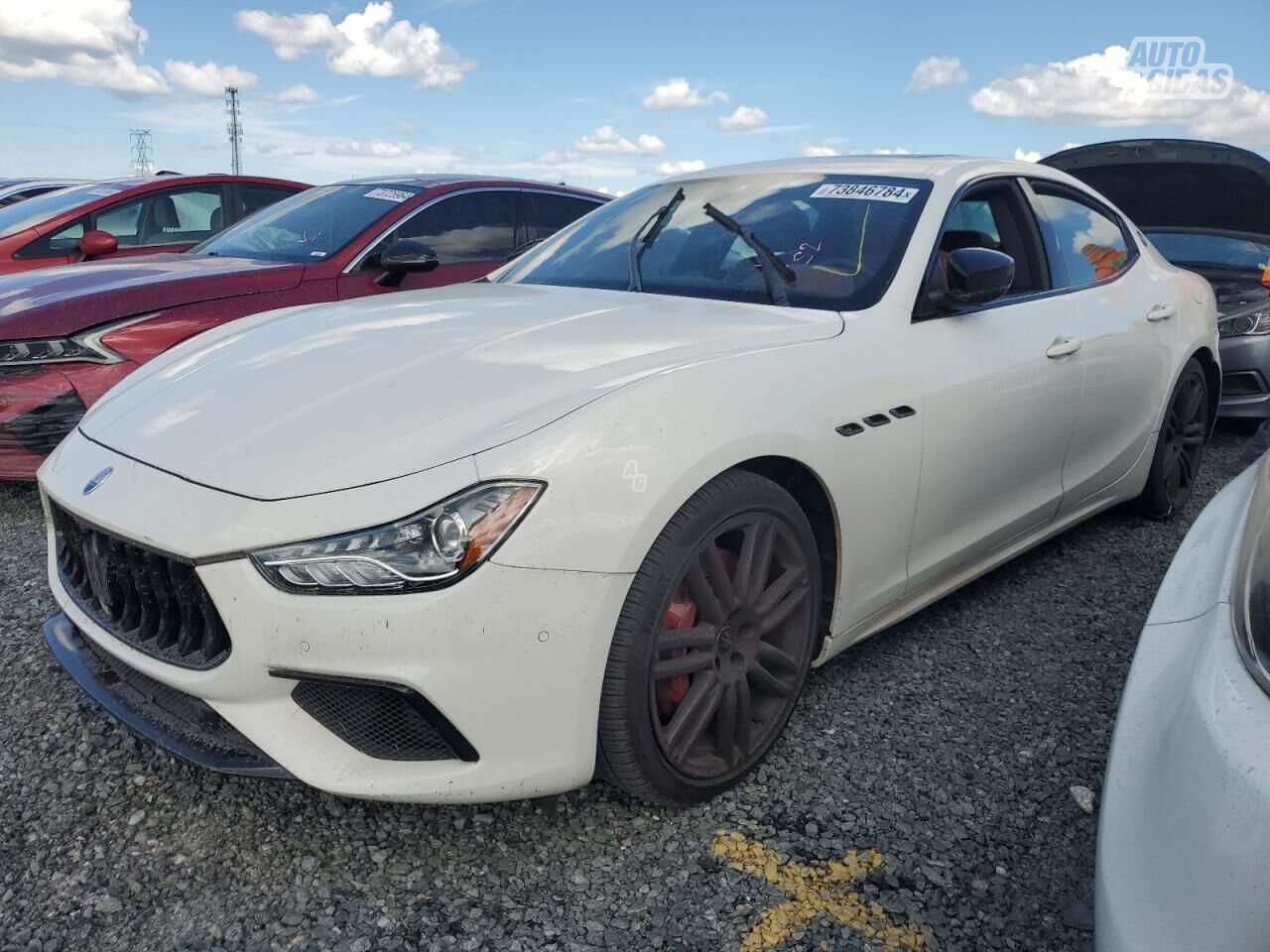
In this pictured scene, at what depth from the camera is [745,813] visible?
2277mm

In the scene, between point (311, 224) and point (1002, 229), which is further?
point (311, 224)

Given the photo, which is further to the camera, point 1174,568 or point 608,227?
point 608,227

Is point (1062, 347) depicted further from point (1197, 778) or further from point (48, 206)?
point (48, 206)

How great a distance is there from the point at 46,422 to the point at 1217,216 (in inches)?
272

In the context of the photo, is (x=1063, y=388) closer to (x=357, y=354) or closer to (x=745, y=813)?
(x=745, y=813)

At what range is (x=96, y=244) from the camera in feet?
18.8

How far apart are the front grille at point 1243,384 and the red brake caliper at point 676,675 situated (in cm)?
484

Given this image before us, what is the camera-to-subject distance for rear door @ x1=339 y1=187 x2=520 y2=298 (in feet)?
16.4

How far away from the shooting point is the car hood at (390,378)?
6.31 feet

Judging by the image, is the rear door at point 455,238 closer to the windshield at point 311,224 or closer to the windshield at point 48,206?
the windshield at point 311,224

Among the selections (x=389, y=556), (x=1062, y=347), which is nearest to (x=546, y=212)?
(x=1062, y=347)

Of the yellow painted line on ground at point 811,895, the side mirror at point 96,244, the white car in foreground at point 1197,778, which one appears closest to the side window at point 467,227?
the side mirror at point 96,244

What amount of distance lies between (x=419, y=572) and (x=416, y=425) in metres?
0.31

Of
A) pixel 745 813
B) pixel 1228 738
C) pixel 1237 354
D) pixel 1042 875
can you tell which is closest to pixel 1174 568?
pixel 1228 738
